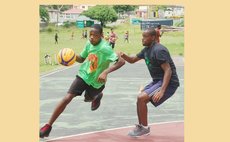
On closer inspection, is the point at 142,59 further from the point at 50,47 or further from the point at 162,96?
the point at 50,47

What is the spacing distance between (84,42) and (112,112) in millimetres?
1038

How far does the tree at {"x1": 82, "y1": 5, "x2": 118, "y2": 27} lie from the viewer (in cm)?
712

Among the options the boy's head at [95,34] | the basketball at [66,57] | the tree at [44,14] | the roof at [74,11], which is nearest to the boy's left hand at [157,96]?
the boy's head at [95,34]

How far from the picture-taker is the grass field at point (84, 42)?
7070 millimetres

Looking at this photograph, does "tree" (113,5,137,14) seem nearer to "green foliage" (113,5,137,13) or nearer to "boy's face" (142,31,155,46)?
"green foliage" (113,5,137,13)

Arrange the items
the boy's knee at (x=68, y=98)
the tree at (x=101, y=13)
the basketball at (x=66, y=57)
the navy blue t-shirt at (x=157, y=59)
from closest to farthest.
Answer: the basketball at (x=66, y=57) < the navy blue t-shirt at (x=157, y=59) < the boy's knee at (x=68, y=98) < the tree at (x=101, y=13)

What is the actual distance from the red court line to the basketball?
0.97m

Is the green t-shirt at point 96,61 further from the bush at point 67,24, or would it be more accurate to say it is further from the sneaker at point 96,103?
the bush at point 67,24

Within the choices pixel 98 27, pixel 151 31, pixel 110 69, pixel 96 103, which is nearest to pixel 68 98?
pixel 96 103

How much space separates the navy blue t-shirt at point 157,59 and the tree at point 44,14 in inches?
52.0

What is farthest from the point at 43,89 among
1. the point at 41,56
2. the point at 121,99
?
the point at 121,99

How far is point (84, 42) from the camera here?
23.2 ft

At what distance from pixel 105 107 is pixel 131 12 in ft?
4.37

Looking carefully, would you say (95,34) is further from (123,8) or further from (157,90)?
(157,90)
